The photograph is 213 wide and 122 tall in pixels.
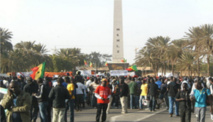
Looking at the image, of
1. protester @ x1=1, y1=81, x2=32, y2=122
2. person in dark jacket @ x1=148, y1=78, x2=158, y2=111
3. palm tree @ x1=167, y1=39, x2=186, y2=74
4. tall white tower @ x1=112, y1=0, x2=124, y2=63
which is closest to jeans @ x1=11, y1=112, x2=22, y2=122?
protester @ x1=1, y1=81, x2=32, y2=122

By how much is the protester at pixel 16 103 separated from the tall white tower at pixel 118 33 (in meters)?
54.4

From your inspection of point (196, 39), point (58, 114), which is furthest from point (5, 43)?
point (58, 114)

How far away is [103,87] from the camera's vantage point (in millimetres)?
9969

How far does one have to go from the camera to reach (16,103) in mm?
5676

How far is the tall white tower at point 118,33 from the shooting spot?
194 feet

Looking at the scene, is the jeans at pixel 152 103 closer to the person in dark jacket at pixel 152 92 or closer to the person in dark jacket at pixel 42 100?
the person in dark jacket at pixel 152 92

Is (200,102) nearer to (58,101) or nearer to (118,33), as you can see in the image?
(58,101)

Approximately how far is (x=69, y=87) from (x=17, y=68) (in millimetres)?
35133

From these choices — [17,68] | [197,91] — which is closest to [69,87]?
[197,91]

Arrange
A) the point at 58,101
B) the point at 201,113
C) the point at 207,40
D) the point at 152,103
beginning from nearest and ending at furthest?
1. the point at 58,101
2. the point at 201,113
3. the point at 152,103
4. the point at 207,40

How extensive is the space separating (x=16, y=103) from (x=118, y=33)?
5570 cm

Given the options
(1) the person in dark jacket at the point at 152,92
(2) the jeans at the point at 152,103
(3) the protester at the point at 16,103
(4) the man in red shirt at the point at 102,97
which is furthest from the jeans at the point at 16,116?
(2) the jeans at the point at 152,103

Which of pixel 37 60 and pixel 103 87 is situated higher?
pixel 37 60

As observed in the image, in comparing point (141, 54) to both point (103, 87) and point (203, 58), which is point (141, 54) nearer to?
point (203, 58)
